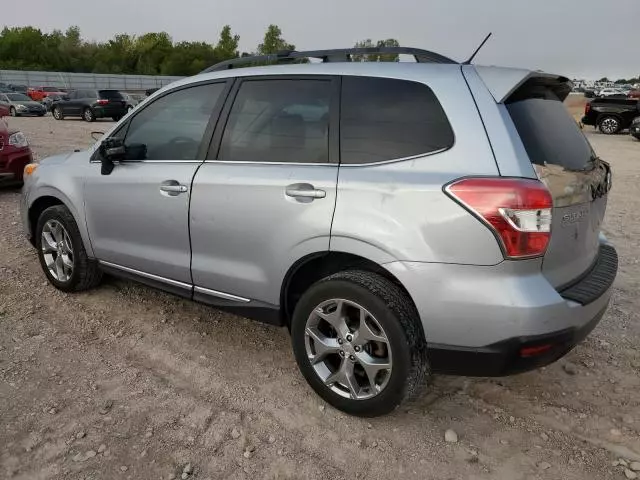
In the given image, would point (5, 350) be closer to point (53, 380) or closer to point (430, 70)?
point (53, 380)

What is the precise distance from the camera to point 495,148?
240 cm

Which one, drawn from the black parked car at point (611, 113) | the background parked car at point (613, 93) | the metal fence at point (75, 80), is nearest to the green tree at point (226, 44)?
the metal fence at point (75, 80)

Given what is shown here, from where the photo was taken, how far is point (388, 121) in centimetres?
268

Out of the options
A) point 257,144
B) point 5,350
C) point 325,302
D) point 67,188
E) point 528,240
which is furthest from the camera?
point 67,188

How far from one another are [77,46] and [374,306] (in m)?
101

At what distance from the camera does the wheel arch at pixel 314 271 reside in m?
2.71

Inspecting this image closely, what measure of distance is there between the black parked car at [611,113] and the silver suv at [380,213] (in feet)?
69.2

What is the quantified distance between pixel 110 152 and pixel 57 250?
45.7 inches

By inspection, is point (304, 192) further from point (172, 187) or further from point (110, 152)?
point (110, 152)

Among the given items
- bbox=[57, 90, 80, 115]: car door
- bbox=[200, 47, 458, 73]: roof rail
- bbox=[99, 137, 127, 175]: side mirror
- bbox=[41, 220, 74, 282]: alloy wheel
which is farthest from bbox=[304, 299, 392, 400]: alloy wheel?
bbox=[57, 90, 80, 115]: car door

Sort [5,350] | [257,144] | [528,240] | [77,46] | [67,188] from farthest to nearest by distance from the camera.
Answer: [77,46], [67,188], [5,350], [257,144], [528,240]

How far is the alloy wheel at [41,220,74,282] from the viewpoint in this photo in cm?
421

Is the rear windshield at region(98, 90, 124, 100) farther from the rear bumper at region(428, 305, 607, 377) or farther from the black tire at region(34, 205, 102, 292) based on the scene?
the rear bumper at region(428, 305, 607, 377)

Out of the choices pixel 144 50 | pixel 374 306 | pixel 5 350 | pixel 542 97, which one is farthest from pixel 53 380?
pixel 144 50
